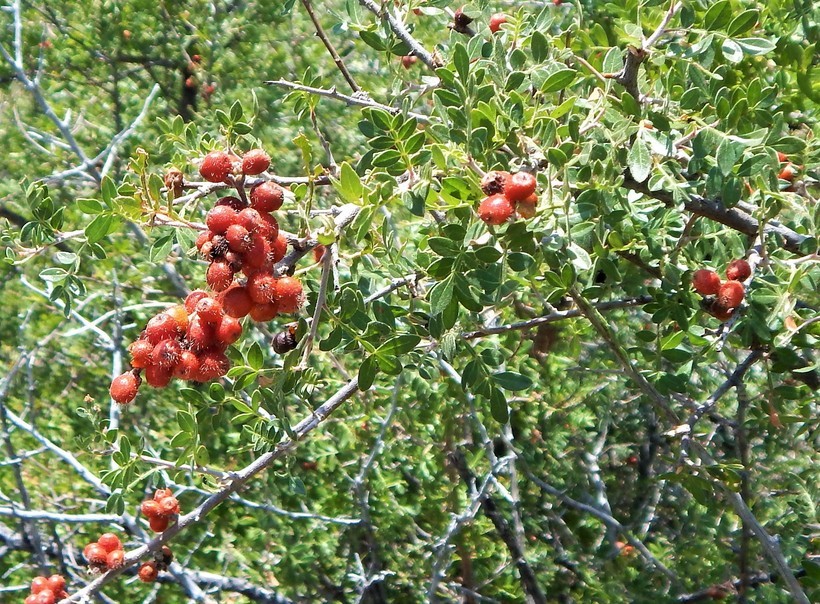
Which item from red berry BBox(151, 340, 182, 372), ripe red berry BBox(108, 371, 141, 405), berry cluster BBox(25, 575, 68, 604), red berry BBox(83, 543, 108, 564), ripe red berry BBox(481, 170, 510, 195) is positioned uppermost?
ripe red berry BBox(481, 170, 510, 195)

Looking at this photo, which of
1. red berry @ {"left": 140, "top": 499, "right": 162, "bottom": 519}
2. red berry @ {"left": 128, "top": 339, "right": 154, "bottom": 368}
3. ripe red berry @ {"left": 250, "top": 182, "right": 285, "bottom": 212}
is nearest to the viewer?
ripe red berry @ {"left": 250, "top": 182, "right": 285, "bottom": 212}

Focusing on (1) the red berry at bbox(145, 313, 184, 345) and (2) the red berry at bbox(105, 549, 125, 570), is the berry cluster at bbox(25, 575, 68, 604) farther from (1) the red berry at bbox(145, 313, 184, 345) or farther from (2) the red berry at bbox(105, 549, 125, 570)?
(1) the red berry at bbox(145, 313, 184, 345)

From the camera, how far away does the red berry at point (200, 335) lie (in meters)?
1.39

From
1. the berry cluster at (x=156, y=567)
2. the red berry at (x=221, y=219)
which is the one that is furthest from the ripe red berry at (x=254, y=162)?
the berry cluster at (x=156, y=567)

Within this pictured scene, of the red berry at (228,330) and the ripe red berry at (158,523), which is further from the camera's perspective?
the ripe red berry at (158,523)

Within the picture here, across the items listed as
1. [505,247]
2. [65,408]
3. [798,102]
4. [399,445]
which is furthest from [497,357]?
[65,408]

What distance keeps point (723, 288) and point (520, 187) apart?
65cm

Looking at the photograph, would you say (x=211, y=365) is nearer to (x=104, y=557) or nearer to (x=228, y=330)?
(x=228, y=330)

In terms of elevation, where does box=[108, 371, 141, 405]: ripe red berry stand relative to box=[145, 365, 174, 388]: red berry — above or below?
below

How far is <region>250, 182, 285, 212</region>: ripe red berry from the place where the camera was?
1368mm

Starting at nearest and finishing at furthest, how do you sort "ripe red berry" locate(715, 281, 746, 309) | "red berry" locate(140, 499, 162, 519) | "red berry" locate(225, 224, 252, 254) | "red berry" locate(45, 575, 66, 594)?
"red berry" locate(225, 224, 252, 254)
"ripe red berry" locate(715, 281, 746, 309)
"red berry" locate(140, 499, 162, 519)
"red berry" locate(45, 575, 66, 594)

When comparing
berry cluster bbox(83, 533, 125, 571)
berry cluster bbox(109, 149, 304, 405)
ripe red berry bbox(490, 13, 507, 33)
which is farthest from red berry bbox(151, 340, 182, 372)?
ripe red berry bbox(490, 13, 507, 33)

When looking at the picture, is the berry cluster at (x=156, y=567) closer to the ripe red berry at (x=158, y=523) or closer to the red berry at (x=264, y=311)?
the ripe red berry at (x=158, y=523)

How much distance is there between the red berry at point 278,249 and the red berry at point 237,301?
0.08 m
